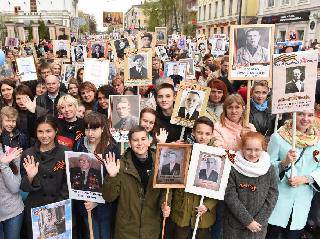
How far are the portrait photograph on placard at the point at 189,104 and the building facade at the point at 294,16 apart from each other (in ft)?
84.4

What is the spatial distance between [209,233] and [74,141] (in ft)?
6.18

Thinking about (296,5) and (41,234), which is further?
(296,5)

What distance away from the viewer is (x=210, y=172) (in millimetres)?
3549

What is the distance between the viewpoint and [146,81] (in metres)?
6.34

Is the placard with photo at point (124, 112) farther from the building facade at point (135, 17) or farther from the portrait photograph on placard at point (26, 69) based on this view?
the building facade at point (135, 17)

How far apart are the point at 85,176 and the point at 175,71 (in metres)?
5.84

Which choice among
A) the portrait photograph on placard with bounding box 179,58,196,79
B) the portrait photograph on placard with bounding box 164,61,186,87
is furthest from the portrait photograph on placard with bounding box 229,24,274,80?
the portrait photograph on placard with bounding box 179,58,196,79

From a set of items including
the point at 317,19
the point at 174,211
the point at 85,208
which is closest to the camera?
the point at 174,211

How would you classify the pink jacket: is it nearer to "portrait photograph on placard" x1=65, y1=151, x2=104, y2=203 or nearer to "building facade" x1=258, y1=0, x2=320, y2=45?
"portrait photograph on placard" x1=65, y1=151, x2=104, y2=203

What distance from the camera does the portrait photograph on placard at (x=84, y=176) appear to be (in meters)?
3.55

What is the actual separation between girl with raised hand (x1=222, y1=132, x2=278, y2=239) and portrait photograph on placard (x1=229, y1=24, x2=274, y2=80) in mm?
1637

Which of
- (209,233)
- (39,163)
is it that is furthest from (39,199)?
(209,233)

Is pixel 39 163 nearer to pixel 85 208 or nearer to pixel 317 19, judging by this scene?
pixel 85 208

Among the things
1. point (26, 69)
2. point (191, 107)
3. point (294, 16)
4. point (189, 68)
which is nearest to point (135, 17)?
point (294, 16)
